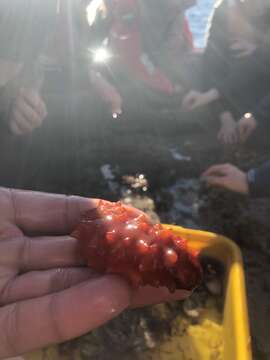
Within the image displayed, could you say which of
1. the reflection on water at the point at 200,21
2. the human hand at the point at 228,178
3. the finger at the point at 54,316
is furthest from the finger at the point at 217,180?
the reflection on water at the point at 200,21

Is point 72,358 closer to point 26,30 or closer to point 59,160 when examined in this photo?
point 59,160

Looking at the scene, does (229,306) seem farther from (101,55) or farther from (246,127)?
(101,55)

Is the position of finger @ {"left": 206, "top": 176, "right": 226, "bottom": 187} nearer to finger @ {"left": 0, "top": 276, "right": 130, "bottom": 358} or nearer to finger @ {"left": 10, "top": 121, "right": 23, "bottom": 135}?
finger @ {"left": 0, "top": 276, "right": 130, "bottom": 358}

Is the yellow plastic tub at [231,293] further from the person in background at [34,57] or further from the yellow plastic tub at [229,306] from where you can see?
the person in background at [34,57]

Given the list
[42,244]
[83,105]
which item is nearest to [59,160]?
[83,105]

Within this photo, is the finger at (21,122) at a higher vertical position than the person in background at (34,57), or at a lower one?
lower

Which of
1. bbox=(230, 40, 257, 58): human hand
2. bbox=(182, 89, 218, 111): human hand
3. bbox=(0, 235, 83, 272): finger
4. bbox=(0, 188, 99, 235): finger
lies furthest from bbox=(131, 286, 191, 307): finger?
bbox=(230, 40, 257, 58): human hand

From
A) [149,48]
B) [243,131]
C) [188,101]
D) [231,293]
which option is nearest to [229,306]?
[231,293]
